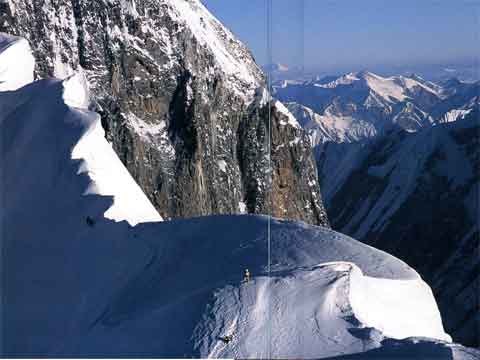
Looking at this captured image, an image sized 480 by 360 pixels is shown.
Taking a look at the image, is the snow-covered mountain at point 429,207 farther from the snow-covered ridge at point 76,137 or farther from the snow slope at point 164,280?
the snow slope at point 164,280

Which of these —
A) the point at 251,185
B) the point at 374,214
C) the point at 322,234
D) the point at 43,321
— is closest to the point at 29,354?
the point at 43,321

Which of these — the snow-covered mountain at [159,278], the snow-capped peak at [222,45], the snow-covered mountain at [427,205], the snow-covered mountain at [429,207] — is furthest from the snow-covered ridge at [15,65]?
the snow-covered mountain at [429,207]

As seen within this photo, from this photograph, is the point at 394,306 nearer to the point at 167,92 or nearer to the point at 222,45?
the point at 167,92

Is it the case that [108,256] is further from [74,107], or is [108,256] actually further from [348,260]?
[74,107]

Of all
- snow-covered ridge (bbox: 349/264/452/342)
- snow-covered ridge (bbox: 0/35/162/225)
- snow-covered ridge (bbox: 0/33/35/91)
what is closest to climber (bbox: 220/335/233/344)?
snow-covered ridge (bbox: 349/264/452/342)

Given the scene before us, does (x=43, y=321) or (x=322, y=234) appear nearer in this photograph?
(x=43, y=321)

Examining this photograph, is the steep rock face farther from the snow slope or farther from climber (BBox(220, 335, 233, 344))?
climber (BBox(220, 335, 233, 344))

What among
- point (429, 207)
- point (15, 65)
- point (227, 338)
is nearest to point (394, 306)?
point (227, 338)
